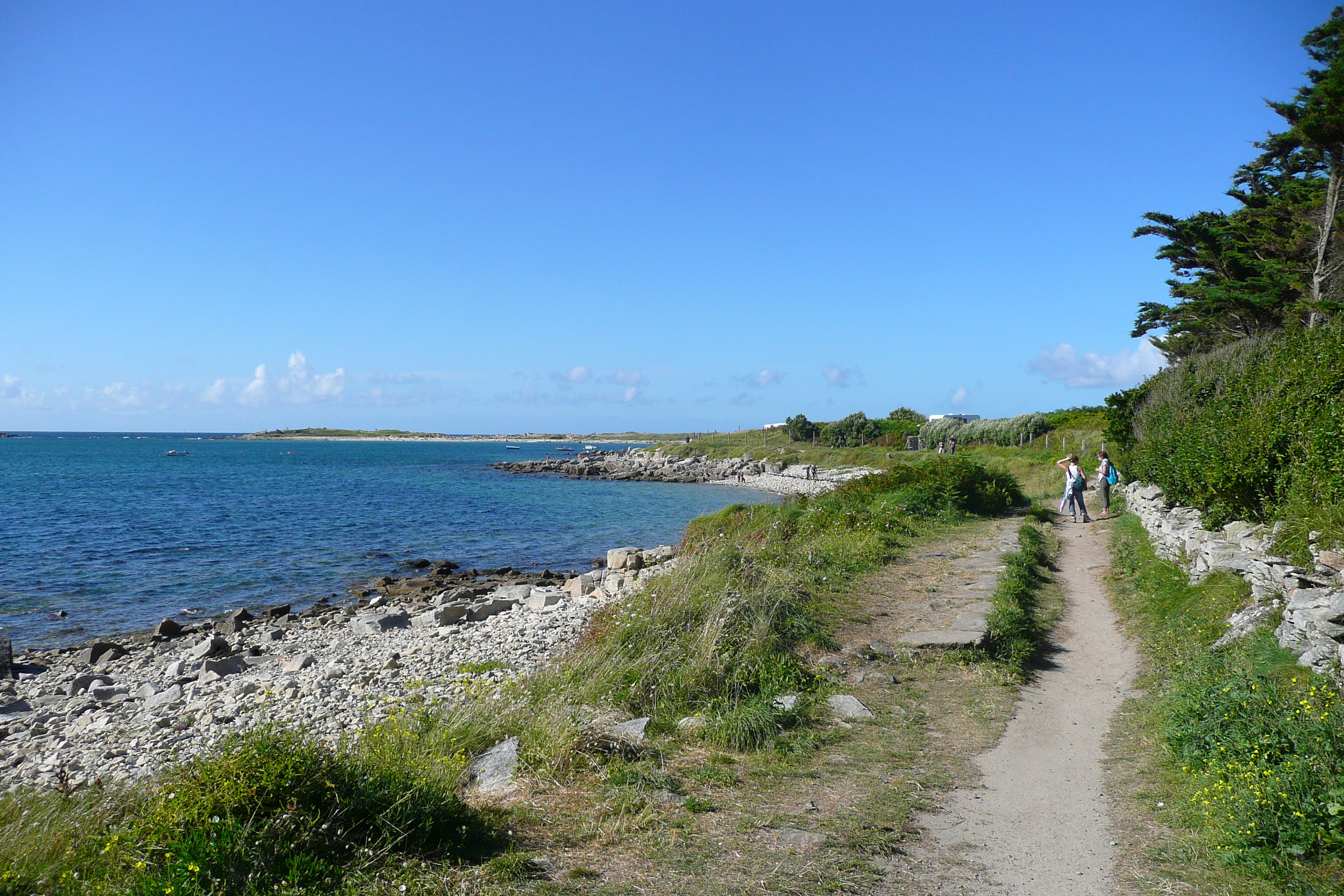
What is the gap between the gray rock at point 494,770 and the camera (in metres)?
5.33

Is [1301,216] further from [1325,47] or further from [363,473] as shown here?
[363,473]

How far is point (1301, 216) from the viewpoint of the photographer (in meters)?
20.0

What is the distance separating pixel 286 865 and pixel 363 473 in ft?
239

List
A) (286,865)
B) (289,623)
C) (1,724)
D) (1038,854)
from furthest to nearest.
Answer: (289,623)
(1,724)
(1038,854)
(286,865)

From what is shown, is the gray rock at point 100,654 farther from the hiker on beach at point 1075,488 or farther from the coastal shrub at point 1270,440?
the hiker on beach at point 1075,488

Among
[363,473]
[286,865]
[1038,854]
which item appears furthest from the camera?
[363,473]

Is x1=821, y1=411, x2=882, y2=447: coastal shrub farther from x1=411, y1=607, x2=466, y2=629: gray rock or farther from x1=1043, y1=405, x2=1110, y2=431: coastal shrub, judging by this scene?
x1=411, y1=607, x2=466, y2=629: gray rock

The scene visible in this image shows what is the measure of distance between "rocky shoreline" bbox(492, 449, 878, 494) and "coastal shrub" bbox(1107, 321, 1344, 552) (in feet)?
95.4

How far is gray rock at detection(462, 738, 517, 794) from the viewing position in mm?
5328

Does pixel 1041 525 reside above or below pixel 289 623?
above

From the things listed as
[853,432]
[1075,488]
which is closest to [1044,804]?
[1075,488]

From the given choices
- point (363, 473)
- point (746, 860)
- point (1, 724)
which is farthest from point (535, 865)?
point (363, 473)

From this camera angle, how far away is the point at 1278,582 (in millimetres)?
7355

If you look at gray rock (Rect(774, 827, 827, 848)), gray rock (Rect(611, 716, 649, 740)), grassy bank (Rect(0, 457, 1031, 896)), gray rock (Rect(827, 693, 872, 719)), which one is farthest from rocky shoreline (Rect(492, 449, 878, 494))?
gray rock (Rect(774, 827, 827, 848))
